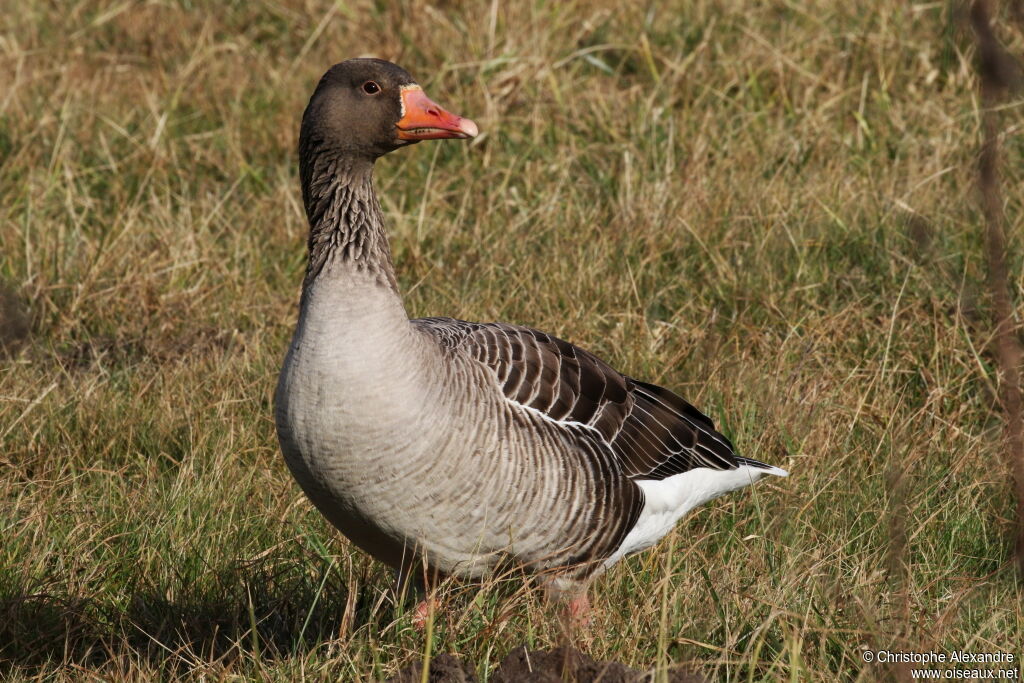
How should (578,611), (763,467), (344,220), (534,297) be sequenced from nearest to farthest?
(344,220)
(578,611)
(763,467)
(534,297)

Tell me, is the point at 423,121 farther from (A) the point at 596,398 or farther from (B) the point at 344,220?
(A) the point at 596,398

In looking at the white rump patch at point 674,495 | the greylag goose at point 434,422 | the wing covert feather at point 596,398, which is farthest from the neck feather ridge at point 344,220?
the white rump patch at point 674,495

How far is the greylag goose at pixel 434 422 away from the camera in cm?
368

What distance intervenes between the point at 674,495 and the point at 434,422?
1.20 metres

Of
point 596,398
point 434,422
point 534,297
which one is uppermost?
point 434,422

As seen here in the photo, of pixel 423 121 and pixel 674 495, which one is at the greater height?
pixel 423 121

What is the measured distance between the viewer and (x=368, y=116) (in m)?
4.09

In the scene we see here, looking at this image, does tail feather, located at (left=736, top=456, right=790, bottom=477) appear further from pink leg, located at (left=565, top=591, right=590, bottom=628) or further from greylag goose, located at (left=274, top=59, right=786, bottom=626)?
pink leg, located at (left=565, top=591, right=590, bottom=628)

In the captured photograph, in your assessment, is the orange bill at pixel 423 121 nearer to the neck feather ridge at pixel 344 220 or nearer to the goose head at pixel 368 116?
the goose head at pixel 368 116

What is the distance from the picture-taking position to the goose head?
4082mm

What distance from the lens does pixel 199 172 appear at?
770 centimetres

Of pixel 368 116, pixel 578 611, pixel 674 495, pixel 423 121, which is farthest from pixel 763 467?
pixel 368 116

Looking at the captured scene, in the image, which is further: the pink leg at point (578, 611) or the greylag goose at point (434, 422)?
the pink leg at point (578, 611)

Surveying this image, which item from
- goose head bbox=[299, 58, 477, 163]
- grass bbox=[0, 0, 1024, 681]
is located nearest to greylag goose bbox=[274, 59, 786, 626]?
goose head bbox=[299, 58, 477, 163]
